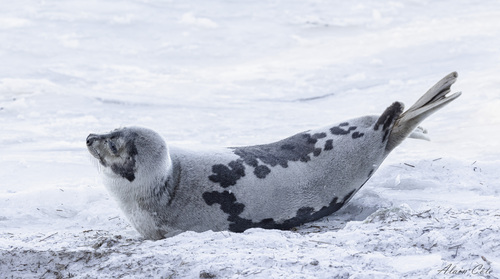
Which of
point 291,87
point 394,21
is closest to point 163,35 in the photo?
point 291,87

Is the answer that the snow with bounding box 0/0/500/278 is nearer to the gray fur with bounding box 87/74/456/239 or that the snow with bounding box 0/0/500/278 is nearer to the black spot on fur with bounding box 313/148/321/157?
the gray fur with bounding box 87/74/456/239

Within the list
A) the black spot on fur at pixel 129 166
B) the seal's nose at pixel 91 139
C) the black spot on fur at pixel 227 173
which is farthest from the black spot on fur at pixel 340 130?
the seal's nose at pixel 91 139

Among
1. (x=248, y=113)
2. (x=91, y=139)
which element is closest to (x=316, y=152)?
(x=91, y=139)

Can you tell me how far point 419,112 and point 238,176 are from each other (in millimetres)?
1166

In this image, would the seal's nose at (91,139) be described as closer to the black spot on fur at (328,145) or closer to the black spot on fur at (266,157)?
the black spot on fur at (266,157)

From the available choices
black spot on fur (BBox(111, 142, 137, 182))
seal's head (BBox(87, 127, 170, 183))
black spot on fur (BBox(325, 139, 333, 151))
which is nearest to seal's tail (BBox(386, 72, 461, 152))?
black spot on fur (BBox(325, 139, 333, 151))

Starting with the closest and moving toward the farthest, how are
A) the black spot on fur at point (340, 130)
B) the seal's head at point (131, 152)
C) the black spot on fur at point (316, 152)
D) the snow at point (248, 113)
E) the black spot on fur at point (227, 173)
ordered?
the snow at point (248, 113), the seal's head at point (131, 152), the black spot on fur at point (227, 173), the black spot on fur at point (316, 152), the black spot on fur at point (340, 130)

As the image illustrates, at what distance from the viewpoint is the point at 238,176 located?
4195mm

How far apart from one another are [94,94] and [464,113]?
4166 mm

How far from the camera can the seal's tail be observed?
4488mm

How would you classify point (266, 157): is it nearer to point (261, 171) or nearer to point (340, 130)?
point (261, 171)

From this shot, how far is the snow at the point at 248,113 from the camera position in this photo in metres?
3.26

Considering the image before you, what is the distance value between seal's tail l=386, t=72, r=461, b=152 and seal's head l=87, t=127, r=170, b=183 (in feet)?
4.53

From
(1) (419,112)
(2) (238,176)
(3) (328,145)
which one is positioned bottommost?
(2) (238,176)
